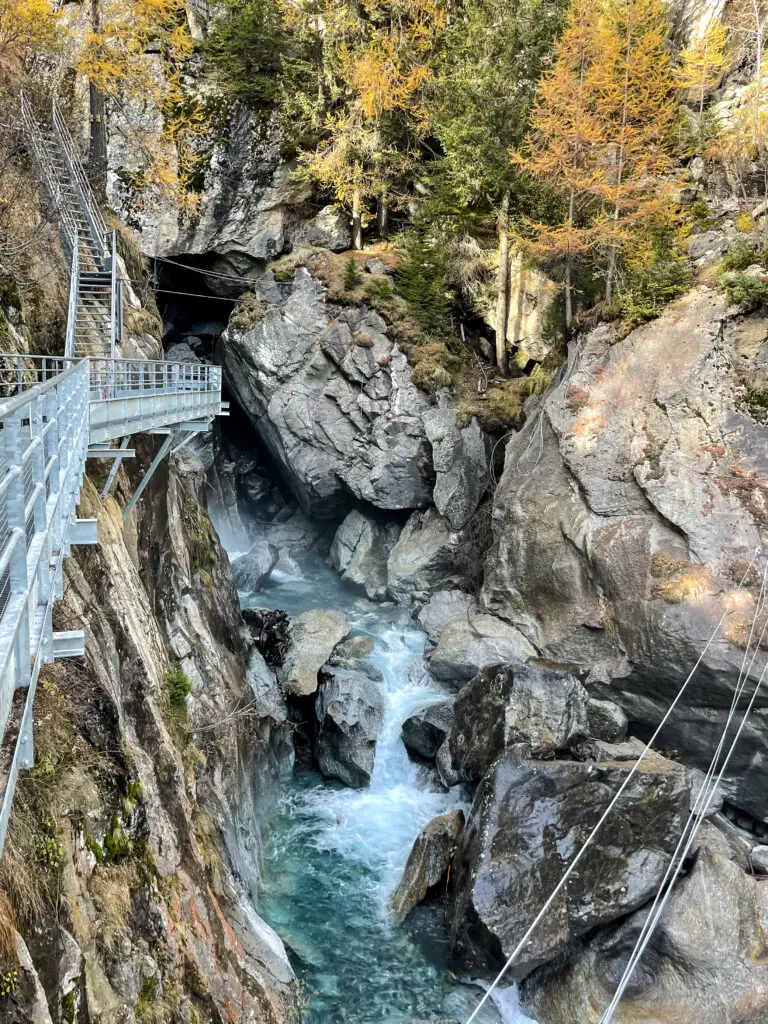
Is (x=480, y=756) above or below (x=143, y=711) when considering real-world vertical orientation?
below

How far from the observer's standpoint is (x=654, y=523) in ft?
55.0

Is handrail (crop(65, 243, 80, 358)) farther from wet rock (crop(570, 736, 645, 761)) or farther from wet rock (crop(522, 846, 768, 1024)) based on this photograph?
wet rock (crop(522, 846, 768, 1024))

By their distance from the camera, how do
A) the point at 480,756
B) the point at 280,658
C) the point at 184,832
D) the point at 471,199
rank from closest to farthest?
the point at 184,832 → the point at 480,756 → the point at 280,658 → the point at 471,199

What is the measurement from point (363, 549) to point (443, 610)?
5980mm

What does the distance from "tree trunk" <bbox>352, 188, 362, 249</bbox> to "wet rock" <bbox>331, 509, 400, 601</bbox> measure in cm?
1250

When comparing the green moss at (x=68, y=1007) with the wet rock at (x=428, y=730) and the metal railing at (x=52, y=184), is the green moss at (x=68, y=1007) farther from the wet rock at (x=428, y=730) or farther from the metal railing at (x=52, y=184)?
the metal railing at (x=52, y=184)

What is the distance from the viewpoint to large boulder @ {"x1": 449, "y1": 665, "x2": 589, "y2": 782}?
13.8m

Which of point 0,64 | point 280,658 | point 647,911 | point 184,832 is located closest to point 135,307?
point 0,64

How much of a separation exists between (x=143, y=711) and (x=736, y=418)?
15.6 meters

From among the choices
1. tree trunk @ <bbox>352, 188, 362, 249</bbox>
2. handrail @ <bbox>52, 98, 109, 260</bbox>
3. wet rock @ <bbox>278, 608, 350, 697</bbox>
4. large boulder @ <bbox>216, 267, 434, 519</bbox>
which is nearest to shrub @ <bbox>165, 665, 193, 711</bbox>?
wet rock @ <bbox>278, 608, 350, 697</bbox>

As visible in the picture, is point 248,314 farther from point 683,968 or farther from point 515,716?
point 683,968

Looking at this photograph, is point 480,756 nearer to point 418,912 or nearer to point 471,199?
point 418,912

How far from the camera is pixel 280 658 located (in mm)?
18641

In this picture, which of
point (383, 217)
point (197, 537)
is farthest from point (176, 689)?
point (383, 217)
